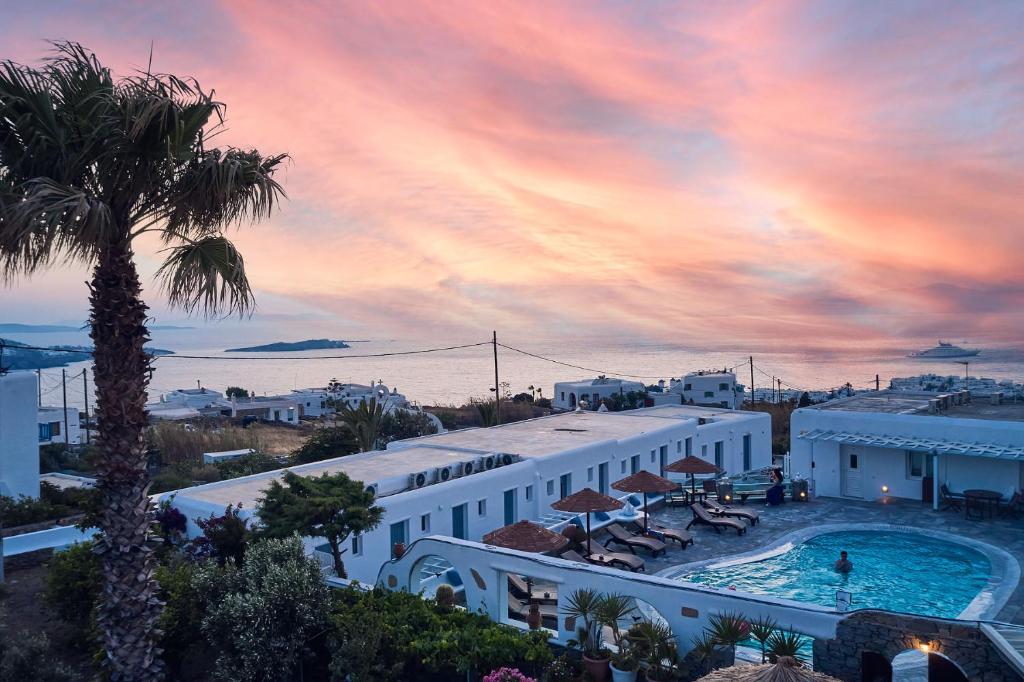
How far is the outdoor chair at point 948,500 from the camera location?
2365cm

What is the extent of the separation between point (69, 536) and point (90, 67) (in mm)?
15254

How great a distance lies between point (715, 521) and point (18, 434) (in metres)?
22.5

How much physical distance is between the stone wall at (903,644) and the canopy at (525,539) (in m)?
A: 6.43

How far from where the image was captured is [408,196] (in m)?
36.8

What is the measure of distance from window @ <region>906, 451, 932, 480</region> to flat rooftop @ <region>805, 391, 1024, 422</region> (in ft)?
5.54

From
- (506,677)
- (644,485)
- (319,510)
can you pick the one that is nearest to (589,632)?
(506,677)

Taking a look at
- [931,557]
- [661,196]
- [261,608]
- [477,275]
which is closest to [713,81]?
[661,196]

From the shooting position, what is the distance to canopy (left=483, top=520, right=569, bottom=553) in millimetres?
15117

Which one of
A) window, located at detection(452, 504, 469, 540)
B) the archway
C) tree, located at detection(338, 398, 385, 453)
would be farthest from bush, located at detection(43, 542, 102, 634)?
tree, located at detection(338, 398, 385, 453)

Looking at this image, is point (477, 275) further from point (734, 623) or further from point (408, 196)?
point (734, 623)

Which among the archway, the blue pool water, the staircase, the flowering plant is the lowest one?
the blue pool water

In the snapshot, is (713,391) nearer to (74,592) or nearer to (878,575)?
(878,575)

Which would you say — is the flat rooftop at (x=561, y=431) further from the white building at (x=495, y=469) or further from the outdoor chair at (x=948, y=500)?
the outdoor chair at (x=948, y=500)

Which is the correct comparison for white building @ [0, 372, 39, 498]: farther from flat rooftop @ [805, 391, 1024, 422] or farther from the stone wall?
flat rooftop @ [805, 391, 1024, 422]
